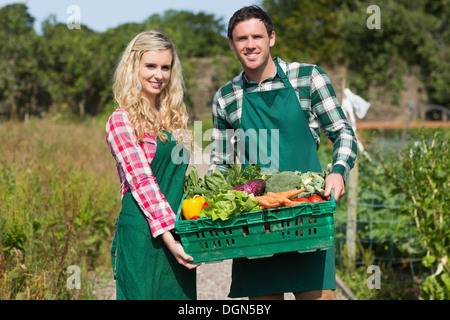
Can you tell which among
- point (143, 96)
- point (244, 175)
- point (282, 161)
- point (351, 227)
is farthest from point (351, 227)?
point (143, 96)

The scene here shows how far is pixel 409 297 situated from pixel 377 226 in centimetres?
97

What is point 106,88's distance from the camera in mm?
18016

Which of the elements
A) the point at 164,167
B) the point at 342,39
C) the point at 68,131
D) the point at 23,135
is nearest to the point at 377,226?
the point at 164,167

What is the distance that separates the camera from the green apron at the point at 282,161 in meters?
2.53

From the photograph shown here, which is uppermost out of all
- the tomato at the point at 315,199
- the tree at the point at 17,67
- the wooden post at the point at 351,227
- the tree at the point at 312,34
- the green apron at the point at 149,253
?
the tree at the point at 312,34

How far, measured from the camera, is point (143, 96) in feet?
7.98

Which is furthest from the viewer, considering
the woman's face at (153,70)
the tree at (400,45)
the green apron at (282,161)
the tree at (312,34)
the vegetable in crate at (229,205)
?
the tree at (312,34)

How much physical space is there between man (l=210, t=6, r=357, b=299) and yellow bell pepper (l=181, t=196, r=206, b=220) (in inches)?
20.4

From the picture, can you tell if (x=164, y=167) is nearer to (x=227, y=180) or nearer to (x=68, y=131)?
(x=227, y=180)

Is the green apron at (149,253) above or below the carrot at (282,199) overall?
below

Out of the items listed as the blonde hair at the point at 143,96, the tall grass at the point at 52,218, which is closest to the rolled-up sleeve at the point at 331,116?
the blonde hair at the point at 143,96

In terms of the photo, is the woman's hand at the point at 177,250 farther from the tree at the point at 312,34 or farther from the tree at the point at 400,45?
the tree at the point at 312,34

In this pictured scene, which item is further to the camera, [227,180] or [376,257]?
[376,257]

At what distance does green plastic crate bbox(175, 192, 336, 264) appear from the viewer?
82.4 inches
